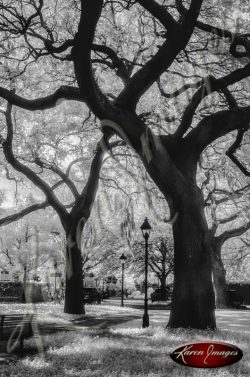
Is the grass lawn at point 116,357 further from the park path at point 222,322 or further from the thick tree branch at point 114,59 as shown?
the thick tree branch at point 114,59

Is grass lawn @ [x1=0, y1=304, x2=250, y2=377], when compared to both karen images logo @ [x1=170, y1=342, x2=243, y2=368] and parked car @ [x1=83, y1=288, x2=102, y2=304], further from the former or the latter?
parked car @ [x1=83, y1=288, x2=102, y2=304]

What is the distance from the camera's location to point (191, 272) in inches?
468

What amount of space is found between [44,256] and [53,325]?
39348mm

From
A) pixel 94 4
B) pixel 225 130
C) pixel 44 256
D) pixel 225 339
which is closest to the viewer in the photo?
pixel 94 4

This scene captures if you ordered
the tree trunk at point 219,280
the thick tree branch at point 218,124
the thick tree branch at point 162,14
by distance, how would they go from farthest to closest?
the tree trunk at point 219,280, the thick tree branch at point 218,124, the thick tree branch at point 162,14

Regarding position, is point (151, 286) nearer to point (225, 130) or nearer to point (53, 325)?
point (53, 325)

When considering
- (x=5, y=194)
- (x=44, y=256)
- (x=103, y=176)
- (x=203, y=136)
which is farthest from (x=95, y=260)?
(x=203, y=136)

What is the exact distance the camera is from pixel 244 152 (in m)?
22.9

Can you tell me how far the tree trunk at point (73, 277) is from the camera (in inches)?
778

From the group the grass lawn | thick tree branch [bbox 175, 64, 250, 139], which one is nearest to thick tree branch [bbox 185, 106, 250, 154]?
thick tree branch [bbox 175, 64, 250, 139]

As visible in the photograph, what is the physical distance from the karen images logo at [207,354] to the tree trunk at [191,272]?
16.0 ft

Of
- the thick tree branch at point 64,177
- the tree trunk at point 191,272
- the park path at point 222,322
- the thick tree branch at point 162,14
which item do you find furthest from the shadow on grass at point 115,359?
the thick tree branch at point 64,177

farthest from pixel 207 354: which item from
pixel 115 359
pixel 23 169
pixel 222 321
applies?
pixel 23 169

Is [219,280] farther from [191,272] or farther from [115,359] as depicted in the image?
[115,359]
